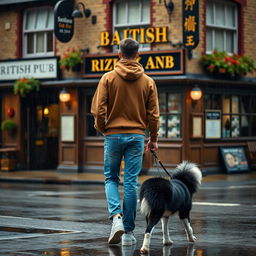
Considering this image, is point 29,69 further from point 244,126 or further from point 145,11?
point 244,126

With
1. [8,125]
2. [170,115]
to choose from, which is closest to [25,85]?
[8,125]

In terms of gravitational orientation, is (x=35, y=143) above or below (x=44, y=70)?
below

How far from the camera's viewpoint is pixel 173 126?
2328 centimetres

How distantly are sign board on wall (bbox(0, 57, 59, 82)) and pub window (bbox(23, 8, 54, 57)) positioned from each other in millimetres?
492

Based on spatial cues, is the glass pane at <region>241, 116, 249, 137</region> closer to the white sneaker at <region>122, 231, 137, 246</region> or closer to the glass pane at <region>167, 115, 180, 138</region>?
the glass pane at <region>167, 115, 180, 138</region>

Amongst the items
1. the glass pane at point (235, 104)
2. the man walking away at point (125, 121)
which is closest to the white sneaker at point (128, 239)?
the man walking away at point (125, 121)

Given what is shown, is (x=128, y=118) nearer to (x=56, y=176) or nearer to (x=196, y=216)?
(x=196, y=216)

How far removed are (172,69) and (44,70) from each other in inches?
199

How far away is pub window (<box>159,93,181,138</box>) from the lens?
23188mm

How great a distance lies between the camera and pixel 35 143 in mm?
26734

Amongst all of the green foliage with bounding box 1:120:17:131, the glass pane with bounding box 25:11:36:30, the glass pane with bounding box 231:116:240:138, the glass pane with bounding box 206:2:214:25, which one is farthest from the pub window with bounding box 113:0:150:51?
the green foliage with bounding box 1:120:17:131

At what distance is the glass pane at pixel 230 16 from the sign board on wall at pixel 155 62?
2.99 meters

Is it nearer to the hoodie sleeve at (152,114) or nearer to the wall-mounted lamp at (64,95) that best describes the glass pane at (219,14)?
the wall-mounted lamp at (64,95)

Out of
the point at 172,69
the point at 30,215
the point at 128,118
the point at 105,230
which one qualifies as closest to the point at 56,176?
the point at 172,69
